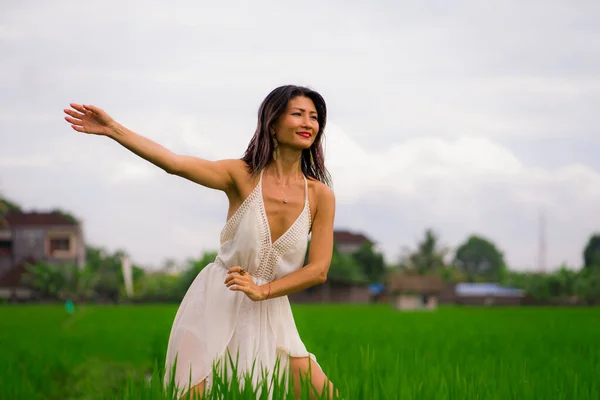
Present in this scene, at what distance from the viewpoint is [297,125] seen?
3.41m

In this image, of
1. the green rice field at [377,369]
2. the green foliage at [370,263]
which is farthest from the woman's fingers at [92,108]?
the green foliage at [370,263]

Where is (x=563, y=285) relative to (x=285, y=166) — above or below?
below

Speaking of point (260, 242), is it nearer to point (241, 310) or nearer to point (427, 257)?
point (241, 310)

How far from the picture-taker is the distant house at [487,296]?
196 ft

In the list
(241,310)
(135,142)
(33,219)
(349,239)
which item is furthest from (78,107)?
(349,239)

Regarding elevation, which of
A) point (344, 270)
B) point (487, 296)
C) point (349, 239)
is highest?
point (349, 239)

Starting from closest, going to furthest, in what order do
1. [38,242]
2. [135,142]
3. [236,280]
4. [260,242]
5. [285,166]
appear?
[236,280] < [135,142] < [260,242] < [285,166] < [38,242]

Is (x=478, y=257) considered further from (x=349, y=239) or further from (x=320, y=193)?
(x=320, y=193)

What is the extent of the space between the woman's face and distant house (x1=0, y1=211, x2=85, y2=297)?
5457 cm

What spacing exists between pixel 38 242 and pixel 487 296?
109ft

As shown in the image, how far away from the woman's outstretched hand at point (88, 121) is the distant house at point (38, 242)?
54.5 metres

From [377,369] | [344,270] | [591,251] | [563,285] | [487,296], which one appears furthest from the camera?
[591,251]

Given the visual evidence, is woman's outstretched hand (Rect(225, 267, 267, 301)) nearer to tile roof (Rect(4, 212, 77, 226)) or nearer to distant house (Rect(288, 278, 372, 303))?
distant house (Rect(288, 278, 372, 303))

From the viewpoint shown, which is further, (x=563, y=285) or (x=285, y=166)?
(x=563, y=285)
